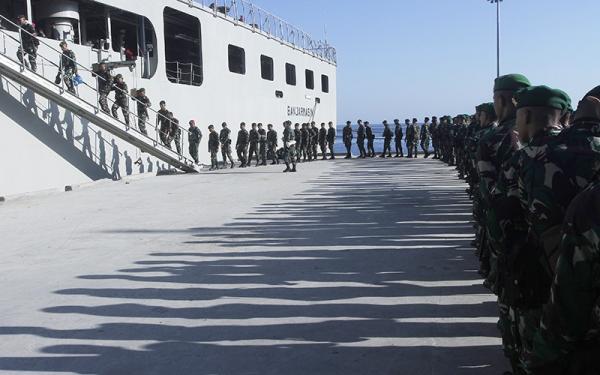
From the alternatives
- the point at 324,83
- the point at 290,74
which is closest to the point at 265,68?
the point at 290,74

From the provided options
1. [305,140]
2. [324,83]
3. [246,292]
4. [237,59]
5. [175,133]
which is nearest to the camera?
[246,292]

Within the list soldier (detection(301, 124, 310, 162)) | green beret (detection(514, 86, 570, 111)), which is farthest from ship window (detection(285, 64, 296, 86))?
green beret (detection(514, 86, 570, 111))

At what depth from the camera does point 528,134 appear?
2561 mm

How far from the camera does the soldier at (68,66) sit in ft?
40.8

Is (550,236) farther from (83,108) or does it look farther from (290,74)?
(290,74)

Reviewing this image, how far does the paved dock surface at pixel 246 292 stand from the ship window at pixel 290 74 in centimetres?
2000

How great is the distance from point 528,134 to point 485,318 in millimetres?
1830

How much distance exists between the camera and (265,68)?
26750 millimetres

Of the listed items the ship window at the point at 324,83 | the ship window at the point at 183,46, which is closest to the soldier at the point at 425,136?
the ship window at the point at 183,46

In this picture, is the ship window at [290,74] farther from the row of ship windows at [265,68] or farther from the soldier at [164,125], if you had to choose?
the soldier at [164,125]

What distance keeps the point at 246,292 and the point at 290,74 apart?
24989 mm

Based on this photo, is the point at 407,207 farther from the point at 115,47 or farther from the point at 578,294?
the point at 115,47

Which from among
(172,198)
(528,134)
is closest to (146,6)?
(172,198)

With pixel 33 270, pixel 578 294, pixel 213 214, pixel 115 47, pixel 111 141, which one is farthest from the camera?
pixel 115 47
